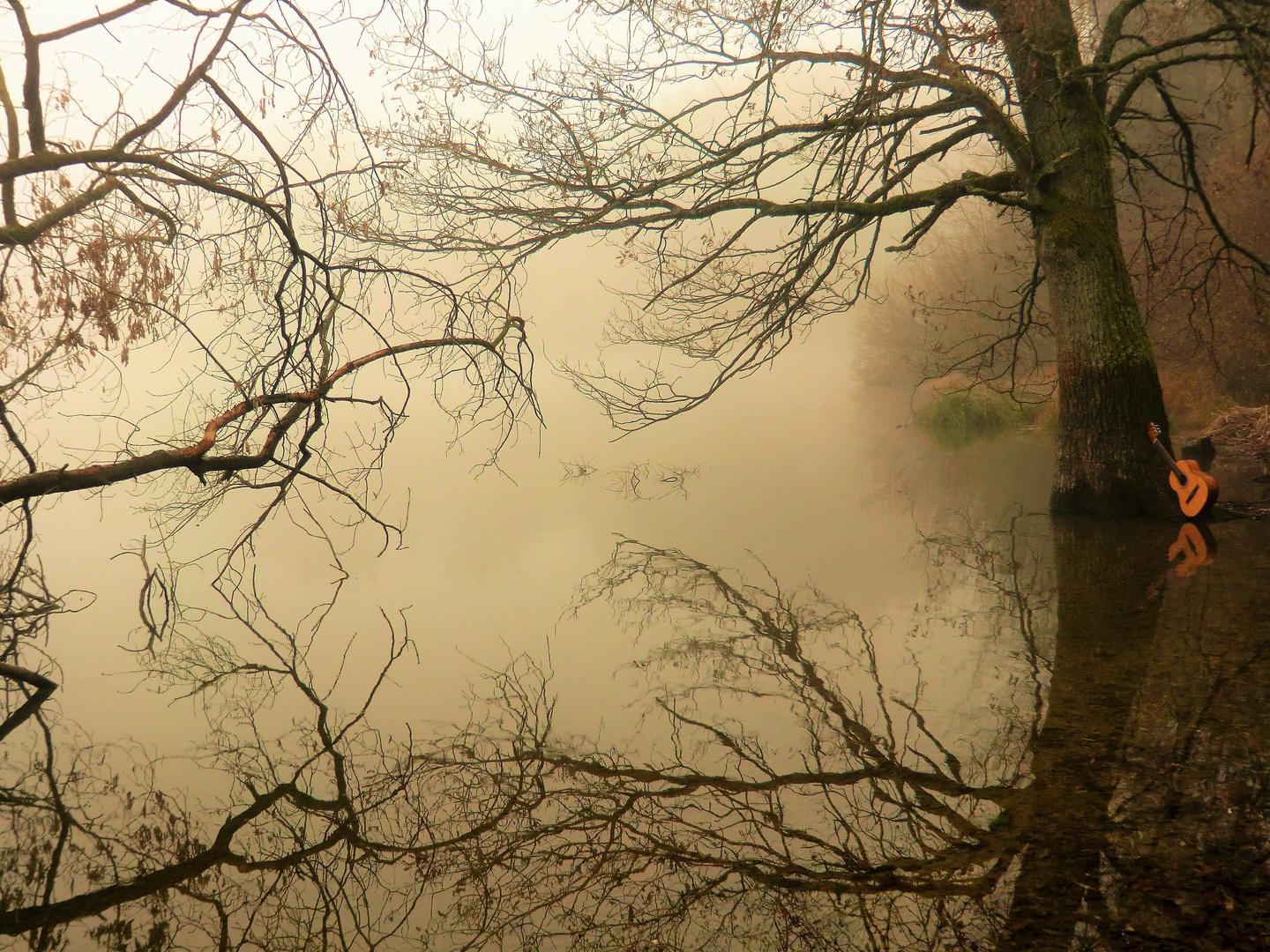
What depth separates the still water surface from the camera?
2568 millimetres

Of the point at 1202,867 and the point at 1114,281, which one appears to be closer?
the point at 1202,867

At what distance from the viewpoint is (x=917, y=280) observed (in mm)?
20609

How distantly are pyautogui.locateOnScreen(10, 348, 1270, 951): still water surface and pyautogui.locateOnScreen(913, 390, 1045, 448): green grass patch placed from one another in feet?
21.9

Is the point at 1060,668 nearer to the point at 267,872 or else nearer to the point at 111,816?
the point at 267,872

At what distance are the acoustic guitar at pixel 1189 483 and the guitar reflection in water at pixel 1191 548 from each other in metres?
0.17

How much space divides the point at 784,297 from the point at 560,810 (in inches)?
202

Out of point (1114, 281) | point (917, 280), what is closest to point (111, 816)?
point (1114, 281)

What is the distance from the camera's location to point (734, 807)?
127 inches

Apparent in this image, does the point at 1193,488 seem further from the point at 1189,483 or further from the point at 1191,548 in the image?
the point at 1191,548

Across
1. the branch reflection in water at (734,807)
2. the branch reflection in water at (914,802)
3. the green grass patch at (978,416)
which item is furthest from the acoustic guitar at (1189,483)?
the green grass patch at (978,416)

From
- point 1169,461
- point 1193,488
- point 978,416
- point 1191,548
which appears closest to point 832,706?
point 1191,548

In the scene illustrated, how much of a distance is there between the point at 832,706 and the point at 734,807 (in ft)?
3.62

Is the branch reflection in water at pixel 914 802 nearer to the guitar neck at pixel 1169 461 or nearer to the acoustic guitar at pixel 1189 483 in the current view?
the acoustic guitar at pixel 1189 483

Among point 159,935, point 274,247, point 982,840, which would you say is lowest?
point 982,840
